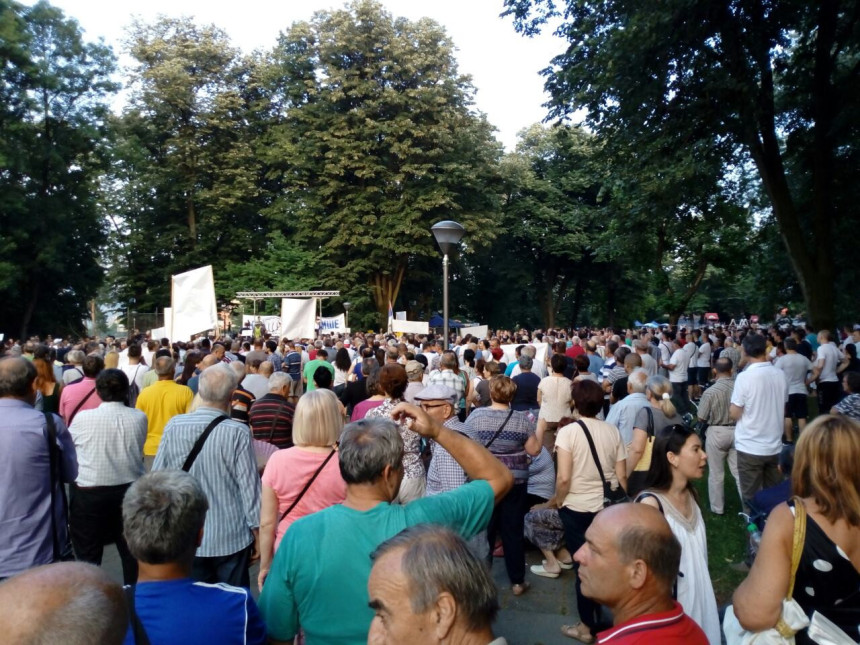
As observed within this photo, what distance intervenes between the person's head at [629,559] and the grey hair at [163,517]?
4.46 feet

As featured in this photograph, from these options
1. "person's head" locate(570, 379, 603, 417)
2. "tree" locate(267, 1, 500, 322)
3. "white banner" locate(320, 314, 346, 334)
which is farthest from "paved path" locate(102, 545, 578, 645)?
"tree" locate(267, 1, 500, 322)

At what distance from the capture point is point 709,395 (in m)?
7.21

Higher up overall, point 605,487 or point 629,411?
point 629,411

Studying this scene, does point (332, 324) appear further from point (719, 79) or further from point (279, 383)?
point (279, 383)

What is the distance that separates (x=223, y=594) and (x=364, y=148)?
33.3 m

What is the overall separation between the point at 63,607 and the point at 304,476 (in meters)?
2.24

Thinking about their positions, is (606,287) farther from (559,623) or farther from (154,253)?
(559,623)

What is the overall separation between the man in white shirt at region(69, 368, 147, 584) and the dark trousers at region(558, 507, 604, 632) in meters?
3.07

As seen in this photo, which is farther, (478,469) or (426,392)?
(426,392)

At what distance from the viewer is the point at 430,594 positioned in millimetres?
1739

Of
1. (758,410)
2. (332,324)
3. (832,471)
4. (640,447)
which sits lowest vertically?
(640,447)

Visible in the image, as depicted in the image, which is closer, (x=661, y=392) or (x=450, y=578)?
(x=450, y=578)

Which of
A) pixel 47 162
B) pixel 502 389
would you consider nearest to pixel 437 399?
pixel 502 389

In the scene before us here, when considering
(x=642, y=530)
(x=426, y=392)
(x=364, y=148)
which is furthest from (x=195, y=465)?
(x=364, y=148)
